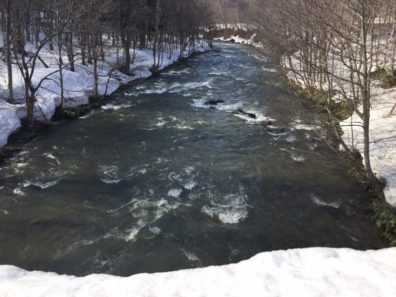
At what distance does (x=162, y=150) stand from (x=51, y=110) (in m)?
8.05

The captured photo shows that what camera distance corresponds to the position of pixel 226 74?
37750 mm

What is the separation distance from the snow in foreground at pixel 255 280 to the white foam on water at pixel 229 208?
11.3ft

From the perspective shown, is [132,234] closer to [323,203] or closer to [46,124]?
[323,203]

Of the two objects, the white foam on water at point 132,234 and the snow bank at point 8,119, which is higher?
the snow bank at point 8,119

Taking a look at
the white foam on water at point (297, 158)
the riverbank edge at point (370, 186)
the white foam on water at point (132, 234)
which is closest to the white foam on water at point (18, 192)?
the white foam on water at point (132, 234)

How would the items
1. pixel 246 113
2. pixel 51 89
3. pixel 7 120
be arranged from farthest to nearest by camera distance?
pixel 51 89 < pixel 246 113 < pixel 7 120

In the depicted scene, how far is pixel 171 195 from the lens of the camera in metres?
13.3

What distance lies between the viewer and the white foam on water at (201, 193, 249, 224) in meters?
11.9

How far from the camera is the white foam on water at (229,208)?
11867mm

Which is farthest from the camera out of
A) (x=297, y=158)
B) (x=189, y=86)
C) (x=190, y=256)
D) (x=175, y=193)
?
(x=189, y=86)

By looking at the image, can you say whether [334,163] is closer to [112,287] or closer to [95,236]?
[95,236]

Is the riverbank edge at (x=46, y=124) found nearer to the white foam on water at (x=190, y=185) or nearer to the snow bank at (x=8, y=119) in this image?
the snow bank at (x=8, y=119)

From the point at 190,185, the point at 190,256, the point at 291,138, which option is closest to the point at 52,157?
the point at 190,185

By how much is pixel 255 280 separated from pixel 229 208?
4.97 meters
